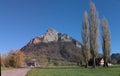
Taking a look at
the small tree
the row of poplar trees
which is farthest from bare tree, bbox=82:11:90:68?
the small tree

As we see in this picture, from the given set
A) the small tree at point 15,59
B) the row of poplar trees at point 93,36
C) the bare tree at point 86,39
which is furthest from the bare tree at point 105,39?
the small tree at point 15,59

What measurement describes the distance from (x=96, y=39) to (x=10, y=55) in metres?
58.4

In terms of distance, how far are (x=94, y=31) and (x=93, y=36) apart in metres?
1.46

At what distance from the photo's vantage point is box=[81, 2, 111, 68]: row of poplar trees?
7103 centimetres

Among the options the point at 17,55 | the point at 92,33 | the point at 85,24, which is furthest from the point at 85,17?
the point at 17,55

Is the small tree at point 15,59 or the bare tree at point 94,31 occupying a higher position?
the bare tree at point 94,31

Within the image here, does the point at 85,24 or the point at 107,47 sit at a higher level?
the point at 85,24

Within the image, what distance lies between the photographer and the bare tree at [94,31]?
7031 cm

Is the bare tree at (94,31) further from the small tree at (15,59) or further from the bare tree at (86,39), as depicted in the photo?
the small tree at (15,59)

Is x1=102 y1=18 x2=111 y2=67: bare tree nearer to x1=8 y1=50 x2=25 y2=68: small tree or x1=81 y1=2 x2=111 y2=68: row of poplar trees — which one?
x1=81 y1=2 x2=111 y2=68: row of poplar trees

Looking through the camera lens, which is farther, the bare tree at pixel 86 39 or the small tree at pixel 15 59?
the small tree at pixel 15 59

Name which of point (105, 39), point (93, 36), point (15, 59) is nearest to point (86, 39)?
point (93, 36)

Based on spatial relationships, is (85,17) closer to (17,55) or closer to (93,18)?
(93,18)

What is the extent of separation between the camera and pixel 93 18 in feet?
245
